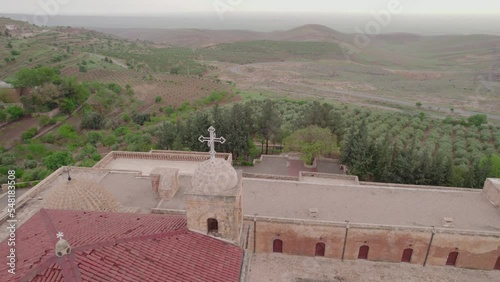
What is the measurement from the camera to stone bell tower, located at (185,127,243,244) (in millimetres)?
13102

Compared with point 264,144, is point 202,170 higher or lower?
higher

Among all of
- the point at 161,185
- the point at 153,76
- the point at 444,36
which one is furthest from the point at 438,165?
the point at 444,36

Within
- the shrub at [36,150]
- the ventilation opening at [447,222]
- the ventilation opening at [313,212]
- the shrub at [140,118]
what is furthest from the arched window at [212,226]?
the shrub at [140,118]

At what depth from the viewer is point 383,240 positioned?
19.0 m

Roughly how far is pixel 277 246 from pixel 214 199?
858 cm

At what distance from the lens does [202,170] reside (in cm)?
1323

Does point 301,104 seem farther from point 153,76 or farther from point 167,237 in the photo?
point 167,237

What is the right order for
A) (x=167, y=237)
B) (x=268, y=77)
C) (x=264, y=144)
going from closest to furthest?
(x=167, y=237)
(x=264, y=144)
(x=268, y=77)

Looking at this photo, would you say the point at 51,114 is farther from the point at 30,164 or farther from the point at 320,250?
the point at 320,250

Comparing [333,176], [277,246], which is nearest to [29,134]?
[333,176]

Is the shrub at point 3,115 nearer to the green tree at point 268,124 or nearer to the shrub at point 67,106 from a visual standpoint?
the shrub at point 67,106

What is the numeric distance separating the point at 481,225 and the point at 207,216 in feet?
51.8

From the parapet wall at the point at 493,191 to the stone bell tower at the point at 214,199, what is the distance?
1705 cm

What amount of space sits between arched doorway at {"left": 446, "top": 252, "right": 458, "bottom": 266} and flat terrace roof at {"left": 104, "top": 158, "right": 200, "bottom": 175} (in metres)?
18.4
